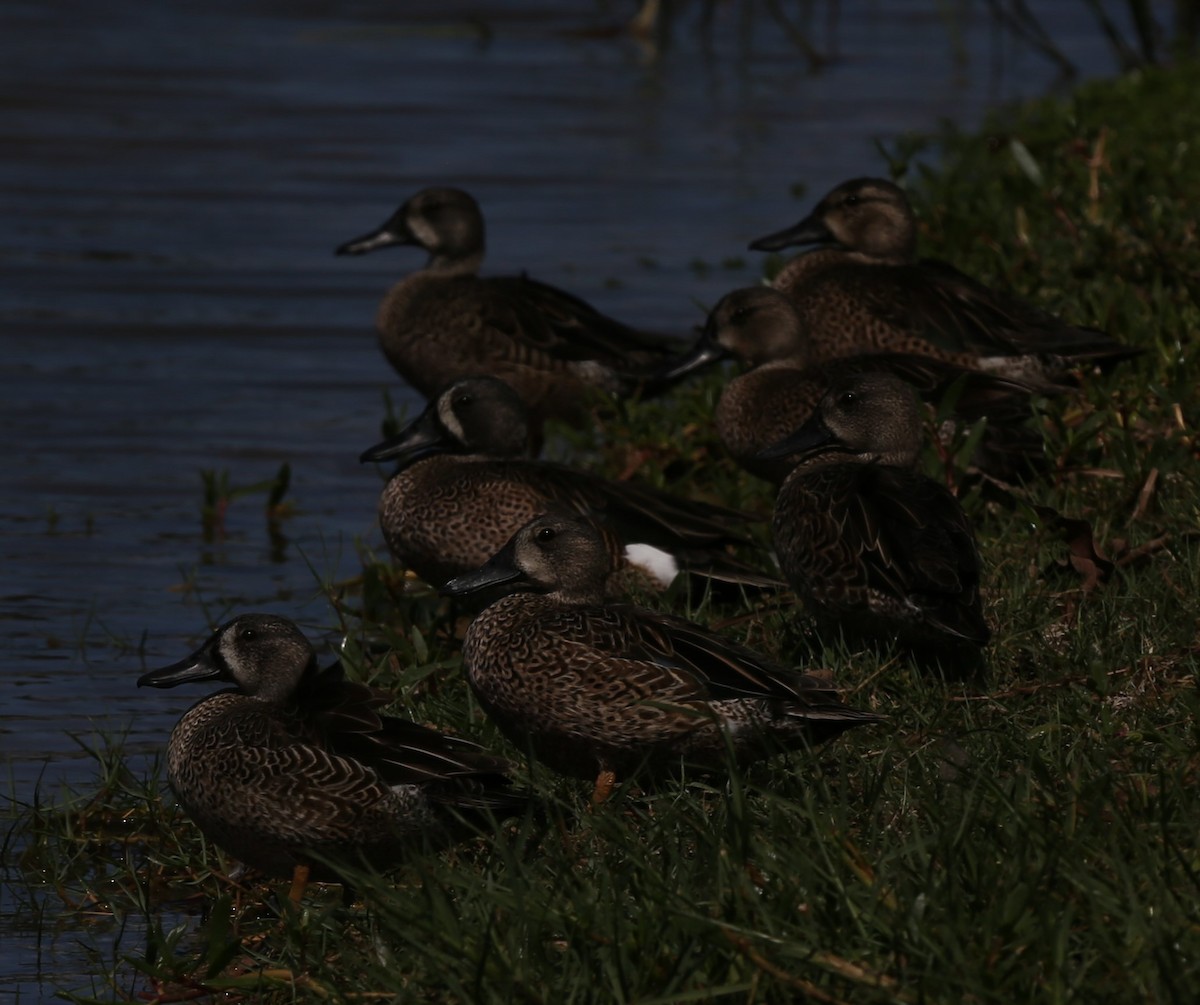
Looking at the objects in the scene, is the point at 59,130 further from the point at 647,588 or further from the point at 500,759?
the point at 500,759

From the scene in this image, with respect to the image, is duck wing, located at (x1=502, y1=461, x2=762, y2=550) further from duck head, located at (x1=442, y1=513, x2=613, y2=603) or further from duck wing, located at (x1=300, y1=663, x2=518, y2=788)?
duck wing, located at (x1=300, y1=663, x2=518, y2=788)

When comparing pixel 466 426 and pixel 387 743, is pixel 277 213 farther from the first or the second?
pixel 387 743

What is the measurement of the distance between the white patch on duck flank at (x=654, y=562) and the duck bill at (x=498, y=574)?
1068 mm

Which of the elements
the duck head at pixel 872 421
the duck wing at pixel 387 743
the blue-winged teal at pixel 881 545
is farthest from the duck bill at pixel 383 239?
the duck wing at pixel 387 743

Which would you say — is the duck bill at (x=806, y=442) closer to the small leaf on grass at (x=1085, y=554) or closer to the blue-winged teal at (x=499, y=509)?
the blue-winged teal at (x=499, y=509)

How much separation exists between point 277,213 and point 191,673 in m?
9.32

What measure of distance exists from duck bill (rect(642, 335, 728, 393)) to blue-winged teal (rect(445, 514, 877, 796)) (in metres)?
2.77

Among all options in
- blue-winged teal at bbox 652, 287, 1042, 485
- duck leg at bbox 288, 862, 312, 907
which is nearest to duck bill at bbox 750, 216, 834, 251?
blue-winged teal at bbox 652, 287, 1042, 485

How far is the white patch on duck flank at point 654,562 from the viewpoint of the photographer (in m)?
6.86

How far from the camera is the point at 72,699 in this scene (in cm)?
671

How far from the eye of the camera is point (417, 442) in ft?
24.8

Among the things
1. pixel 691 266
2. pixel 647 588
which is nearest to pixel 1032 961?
pixel 647 588

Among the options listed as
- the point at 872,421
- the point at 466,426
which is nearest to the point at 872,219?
the point at 466,426

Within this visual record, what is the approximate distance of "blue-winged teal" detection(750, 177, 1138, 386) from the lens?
7930 mm
